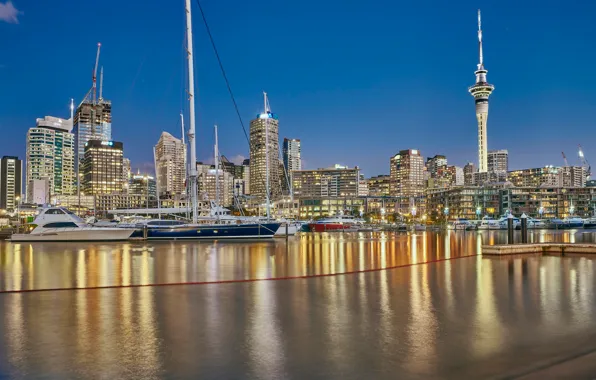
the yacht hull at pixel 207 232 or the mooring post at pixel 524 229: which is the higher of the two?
the mooring post at pixel 524 229

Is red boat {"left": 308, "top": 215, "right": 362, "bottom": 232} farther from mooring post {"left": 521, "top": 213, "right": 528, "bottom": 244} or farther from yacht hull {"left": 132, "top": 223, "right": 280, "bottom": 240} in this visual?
mooring post {"left": 521, "top": 213, "right": 528, "bottom": 244}

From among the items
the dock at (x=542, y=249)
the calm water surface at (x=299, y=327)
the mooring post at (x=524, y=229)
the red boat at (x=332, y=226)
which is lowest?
the red boat at (x=332, y=226)

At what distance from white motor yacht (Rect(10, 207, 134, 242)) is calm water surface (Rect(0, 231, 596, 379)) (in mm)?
36933

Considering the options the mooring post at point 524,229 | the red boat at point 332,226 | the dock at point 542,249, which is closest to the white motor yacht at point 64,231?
the dock at point 542,249

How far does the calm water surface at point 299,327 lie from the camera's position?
775 centimetres

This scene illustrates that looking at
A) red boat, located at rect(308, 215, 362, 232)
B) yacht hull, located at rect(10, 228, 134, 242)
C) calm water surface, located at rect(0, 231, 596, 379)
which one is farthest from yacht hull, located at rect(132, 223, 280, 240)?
red boat, located at rect(308, 215, 362, 232)

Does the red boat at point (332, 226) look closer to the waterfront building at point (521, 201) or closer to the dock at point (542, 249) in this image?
the dock at point (542, 249)

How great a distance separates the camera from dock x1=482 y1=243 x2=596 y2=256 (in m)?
28.4

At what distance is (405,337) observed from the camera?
30.9 ft

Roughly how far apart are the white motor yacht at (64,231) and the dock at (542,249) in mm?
39861

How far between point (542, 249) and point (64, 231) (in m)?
47.7

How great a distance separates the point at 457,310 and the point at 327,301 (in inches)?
134

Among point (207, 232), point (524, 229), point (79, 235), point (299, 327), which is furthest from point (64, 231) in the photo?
point (299, 327)

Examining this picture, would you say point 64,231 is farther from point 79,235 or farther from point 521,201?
point 521,201
